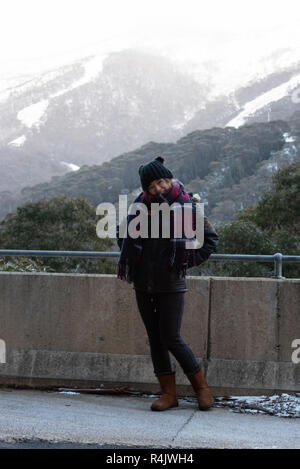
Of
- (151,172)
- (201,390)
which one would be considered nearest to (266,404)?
(201,390)

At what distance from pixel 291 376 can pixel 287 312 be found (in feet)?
1.76

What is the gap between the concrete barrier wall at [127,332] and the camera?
5.67m

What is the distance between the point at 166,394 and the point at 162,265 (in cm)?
106

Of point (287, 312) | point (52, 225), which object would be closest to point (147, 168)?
point (287, 312)

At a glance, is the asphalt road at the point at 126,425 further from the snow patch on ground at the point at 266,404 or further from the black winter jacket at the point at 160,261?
the black winter jacket at the point at 160,261

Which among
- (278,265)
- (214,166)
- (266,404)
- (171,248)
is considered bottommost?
(266,404)

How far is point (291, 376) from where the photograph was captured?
18.4 feet

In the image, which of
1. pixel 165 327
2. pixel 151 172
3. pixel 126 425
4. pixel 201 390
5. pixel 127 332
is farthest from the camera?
pixel 127 332

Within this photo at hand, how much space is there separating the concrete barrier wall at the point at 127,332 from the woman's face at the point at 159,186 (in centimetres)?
122

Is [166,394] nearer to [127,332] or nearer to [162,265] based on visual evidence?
[127,332]

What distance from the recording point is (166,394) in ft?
16.9

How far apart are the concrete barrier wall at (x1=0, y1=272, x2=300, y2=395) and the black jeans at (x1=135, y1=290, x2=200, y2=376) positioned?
728 mm

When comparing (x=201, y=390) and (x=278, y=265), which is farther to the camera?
(x=278, y=265)

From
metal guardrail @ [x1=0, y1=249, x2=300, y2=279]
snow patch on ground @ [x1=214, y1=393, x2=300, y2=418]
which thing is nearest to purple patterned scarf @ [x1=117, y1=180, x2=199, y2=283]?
metal guardrail @ [x1=0, y1=249, x2=300, y2=279]
